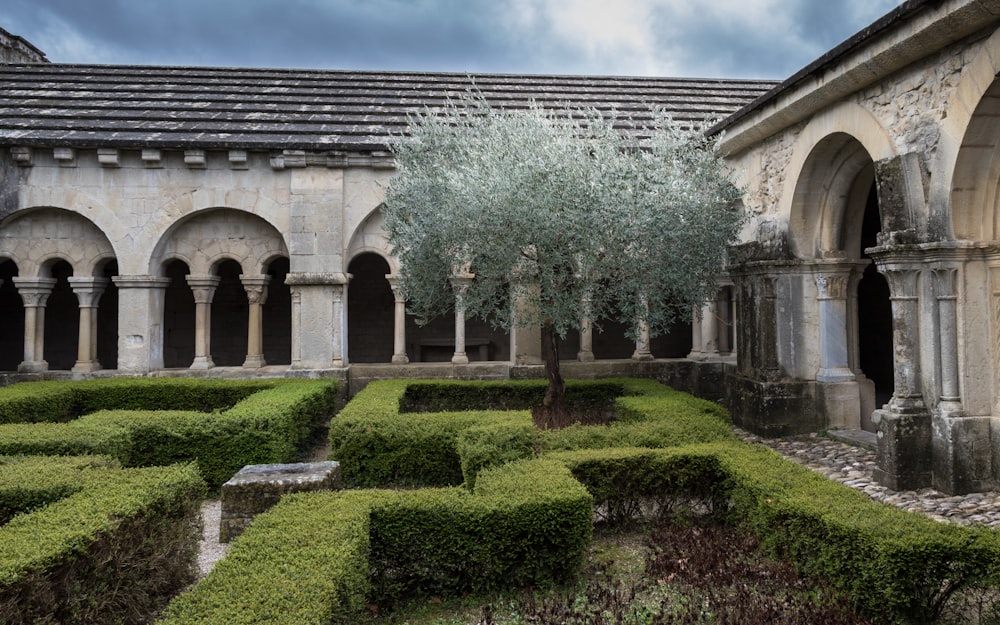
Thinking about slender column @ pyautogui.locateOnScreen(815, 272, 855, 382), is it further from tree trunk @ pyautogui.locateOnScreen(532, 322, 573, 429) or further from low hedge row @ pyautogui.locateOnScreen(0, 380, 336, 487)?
low hedge row @ pyautogui.locateOnScreen(0, 380, 336, 487)

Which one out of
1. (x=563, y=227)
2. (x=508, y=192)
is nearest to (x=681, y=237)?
(x=563, y=227)

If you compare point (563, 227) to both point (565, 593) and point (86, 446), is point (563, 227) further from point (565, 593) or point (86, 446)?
point (86, 446)

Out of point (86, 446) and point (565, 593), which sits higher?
point (86, 446)

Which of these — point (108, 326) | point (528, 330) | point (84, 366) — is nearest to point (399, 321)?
point (528, 330)

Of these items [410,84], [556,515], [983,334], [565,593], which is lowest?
[565,593]

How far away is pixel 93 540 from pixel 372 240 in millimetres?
7338

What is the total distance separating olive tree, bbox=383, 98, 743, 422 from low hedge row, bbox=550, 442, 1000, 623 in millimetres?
2414

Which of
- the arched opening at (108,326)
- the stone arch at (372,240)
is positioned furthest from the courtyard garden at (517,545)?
the arched opening at (108,326)

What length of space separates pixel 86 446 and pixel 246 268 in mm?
5045

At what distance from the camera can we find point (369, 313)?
14.3 m

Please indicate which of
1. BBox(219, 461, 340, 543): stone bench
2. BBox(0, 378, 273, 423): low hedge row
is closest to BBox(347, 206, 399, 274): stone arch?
BBox(0, 378, 273, 423): low hedge row

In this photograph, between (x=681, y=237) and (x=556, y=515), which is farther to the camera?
(x=681, y=237)

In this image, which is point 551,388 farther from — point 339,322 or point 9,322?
point 9,322

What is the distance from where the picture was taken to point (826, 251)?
775 cm
